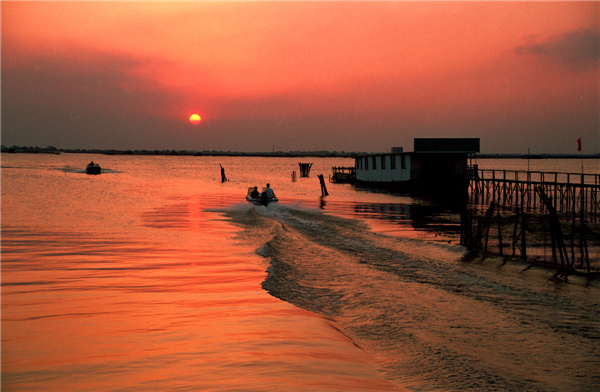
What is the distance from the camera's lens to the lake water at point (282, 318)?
7270 millimetres

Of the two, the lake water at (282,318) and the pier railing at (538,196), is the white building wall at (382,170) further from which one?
the lake water at (282,318)

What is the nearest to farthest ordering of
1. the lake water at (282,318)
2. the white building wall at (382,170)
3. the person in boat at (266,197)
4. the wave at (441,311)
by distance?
1. the lake water at (282,318)
2. the wave at (441,311)
3. the person in boat at (266,197)
4. the white building wall at (382,170)

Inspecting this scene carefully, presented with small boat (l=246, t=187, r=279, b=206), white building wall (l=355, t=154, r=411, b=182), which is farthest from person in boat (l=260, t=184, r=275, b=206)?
white building wall (l=355, t=154, r=411, b=182)

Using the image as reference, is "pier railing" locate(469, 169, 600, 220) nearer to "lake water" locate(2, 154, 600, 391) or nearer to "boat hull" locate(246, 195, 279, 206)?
"lake water" locate(2, 154, 600, 391)

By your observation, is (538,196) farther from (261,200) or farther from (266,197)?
(261,200)

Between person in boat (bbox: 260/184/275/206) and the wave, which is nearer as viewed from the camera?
the wave

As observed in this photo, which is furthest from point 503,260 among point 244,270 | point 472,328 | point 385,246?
point 244,270

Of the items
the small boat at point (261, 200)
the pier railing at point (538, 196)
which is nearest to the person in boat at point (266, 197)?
the small boat at point (261, 200)

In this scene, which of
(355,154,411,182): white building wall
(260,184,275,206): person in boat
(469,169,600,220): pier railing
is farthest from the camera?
(355,154,411,182): white building wall

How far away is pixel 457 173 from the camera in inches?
2074

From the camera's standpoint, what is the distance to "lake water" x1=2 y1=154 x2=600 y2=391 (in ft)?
23.9

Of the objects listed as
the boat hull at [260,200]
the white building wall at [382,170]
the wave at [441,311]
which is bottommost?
the wave at [441,311]

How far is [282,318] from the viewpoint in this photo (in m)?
10.1

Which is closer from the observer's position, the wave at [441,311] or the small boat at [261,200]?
the wave at [441,311]
